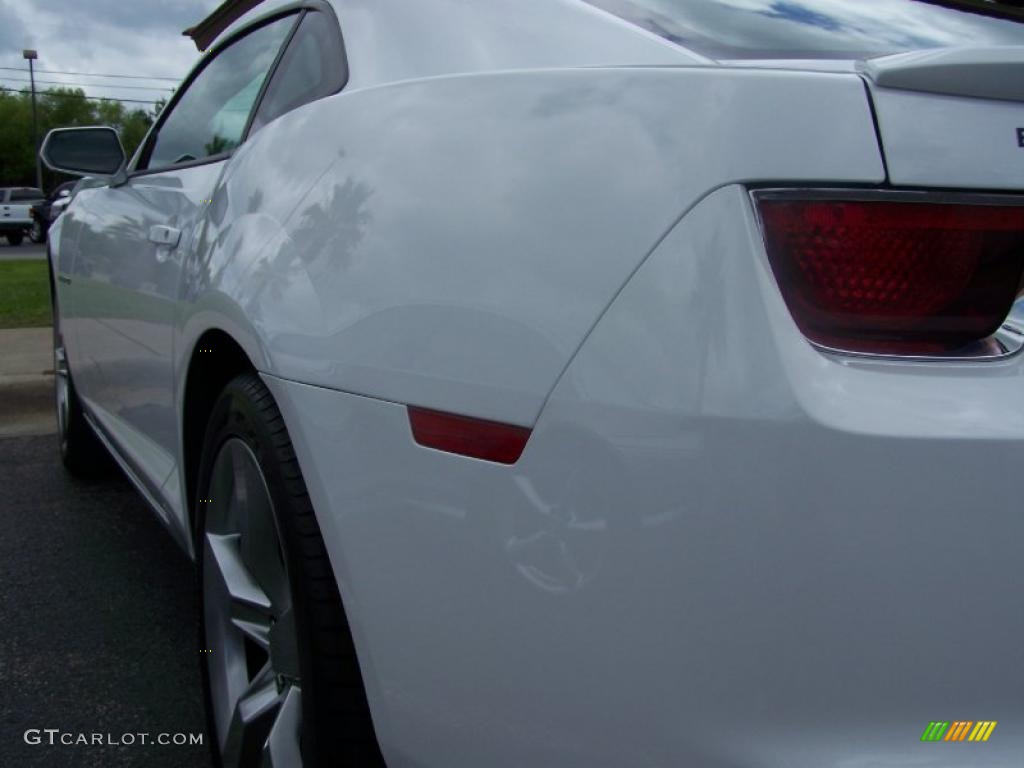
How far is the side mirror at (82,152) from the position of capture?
3.60 m

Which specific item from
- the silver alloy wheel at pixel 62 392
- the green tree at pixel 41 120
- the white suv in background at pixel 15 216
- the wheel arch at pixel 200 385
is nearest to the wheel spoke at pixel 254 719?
the wheel arch at pixel 200 385

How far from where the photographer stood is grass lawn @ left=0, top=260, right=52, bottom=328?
8.86 m

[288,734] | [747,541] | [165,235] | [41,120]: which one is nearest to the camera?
[747,541]

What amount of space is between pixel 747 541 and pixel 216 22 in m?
16.8

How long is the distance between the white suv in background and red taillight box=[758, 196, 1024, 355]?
3737 cm


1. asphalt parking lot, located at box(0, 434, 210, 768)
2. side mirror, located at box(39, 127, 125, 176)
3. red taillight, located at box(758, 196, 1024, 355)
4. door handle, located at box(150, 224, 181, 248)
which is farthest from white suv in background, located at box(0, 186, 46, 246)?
red taillight, located at box(758, 196, 1024, 355)

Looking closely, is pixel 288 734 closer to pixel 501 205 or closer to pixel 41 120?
pixel 501 205

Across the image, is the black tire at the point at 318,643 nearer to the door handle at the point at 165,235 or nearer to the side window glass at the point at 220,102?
the door handle at the point at 165,235

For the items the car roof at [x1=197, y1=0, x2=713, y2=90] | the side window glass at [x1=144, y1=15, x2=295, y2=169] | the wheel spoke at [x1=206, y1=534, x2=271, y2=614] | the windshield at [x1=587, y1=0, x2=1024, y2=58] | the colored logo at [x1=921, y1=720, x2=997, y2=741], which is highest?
the windshield at [x1=587, y1=0, x2=1024, y2=58]

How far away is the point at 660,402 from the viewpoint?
1138 mm

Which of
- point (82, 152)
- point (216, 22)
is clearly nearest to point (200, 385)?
point (82, 152)

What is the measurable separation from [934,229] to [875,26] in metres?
0.66

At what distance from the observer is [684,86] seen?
122cm

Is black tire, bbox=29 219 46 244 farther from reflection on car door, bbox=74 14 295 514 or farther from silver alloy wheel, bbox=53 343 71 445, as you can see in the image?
reflection on car door, bbox=74 14 295 514
